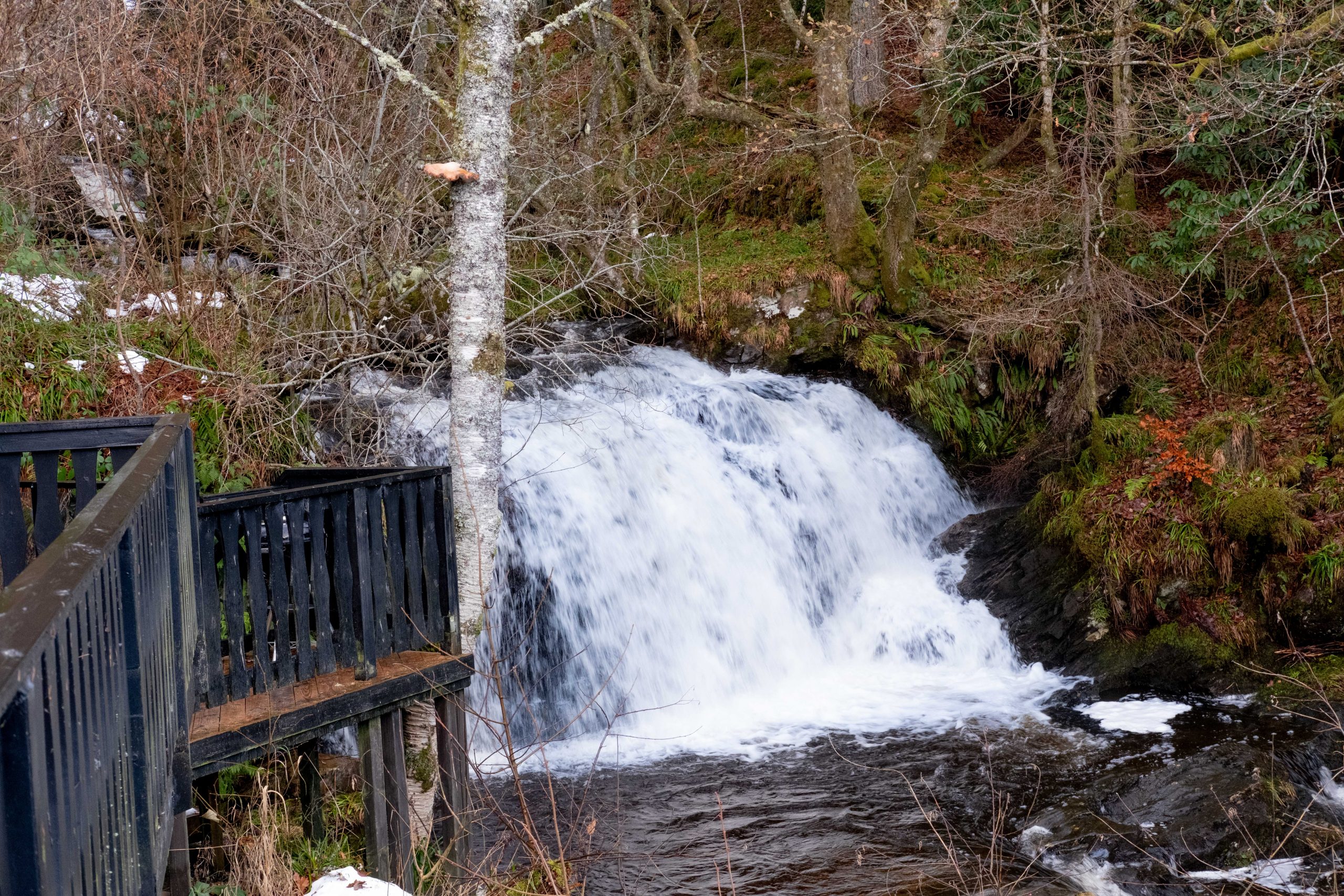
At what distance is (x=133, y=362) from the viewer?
7.94m

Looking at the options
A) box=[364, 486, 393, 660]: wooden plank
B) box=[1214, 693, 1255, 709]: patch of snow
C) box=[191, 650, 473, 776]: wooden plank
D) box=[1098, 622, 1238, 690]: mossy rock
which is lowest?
box=[1214, 693, 1255, 709]: patch of snow

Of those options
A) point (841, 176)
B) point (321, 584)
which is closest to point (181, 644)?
point (321, 584)

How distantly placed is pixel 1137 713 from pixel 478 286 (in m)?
6.49

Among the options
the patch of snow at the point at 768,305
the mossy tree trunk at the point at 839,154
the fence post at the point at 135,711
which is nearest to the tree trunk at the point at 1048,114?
the mossy tree trunk at the point at 839,154

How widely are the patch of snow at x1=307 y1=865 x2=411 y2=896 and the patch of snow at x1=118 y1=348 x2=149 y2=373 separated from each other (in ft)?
14.9

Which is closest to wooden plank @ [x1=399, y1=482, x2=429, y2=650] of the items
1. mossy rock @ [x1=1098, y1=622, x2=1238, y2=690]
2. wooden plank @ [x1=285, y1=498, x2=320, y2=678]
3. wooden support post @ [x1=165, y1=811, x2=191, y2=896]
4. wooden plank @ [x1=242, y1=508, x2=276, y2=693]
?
wooden plank @ [x1=285, y1=498, x2=320, y2=678]

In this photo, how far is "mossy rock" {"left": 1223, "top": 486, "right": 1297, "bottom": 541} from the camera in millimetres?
9414

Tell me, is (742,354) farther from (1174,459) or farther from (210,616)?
(210,616)

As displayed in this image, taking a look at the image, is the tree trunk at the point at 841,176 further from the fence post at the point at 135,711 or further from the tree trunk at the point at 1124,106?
the fence post at the point at 135,711

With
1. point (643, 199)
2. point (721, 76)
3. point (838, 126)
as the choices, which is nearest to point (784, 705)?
point (838, 126)

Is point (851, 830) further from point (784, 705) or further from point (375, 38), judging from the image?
point (375, 38)

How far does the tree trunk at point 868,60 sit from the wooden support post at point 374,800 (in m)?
14.0

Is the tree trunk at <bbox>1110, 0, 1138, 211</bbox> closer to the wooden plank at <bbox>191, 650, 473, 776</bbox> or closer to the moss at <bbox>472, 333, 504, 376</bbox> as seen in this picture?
the moss at <bbox>472, 333, 504, 376</bbox>

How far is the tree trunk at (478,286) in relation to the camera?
614 cm
